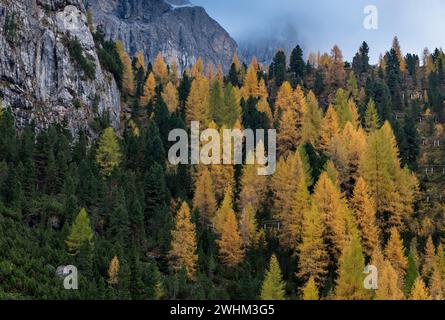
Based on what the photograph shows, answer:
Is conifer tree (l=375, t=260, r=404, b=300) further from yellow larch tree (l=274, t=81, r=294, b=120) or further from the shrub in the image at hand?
the shrub

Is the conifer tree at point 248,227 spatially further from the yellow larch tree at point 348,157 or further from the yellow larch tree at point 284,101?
the yellow larch tree at point 284,101

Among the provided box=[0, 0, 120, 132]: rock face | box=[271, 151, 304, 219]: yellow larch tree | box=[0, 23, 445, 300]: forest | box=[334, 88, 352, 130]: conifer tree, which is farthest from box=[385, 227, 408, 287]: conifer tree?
box=[0, 0, 120, 132]: rock face

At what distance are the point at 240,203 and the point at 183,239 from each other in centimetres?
1187

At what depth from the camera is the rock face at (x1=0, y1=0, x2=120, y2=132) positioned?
246ft

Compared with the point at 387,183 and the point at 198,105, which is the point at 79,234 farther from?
the point at 198,105

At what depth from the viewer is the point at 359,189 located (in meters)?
52.4

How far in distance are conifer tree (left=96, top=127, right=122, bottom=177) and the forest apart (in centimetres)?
18

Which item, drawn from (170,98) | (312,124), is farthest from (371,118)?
(170,98)

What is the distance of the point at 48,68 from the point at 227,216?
44103mm

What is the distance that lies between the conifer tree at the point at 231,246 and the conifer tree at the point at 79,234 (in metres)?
12.4

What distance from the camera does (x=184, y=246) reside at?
4847cm

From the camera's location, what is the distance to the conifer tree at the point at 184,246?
47.8 m

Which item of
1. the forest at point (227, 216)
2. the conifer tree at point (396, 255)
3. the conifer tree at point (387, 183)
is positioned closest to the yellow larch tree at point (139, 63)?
the forest at point (227, 216)

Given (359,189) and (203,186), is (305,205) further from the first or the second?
(203,186)
